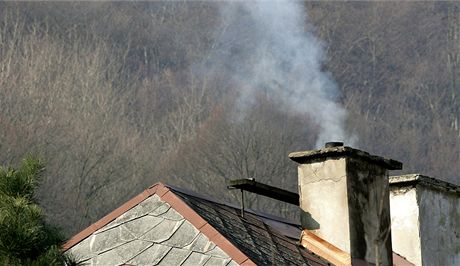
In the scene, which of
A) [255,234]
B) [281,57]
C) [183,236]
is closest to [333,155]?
[255,234]

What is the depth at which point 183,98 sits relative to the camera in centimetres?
9338

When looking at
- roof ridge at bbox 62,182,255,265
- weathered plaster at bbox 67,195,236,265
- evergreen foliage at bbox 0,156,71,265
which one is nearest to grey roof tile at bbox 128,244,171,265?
weathered plaster at bbox 67,195,236,265

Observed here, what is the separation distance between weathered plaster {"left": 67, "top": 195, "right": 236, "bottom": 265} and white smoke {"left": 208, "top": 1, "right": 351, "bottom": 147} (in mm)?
71631

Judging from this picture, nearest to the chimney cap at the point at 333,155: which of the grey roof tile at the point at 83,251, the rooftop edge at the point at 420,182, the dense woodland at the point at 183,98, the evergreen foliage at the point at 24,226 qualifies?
the rooftop edge at the point at 420,182

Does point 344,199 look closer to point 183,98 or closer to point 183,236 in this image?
point 183,236

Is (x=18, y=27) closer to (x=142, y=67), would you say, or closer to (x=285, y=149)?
(x=142, y=67)

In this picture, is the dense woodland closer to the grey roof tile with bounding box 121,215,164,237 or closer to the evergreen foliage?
the grey roof tile with bounding box 121,215,164,237

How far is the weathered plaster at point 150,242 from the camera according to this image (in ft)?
46.8

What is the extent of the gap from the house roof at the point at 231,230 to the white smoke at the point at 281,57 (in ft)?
232

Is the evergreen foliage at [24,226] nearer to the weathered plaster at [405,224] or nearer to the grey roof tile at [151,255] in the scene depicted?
the grey roof tile at [151,255]

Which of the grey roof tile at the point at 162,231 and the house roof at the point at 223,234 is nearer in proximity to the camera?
the house roof at the point at 223,234

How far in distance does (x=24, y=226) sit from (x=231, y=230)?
2.99m

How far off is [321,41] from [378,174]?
305 feet

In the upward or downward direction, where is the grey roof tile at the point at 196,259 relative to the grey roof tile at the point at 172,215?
downward
